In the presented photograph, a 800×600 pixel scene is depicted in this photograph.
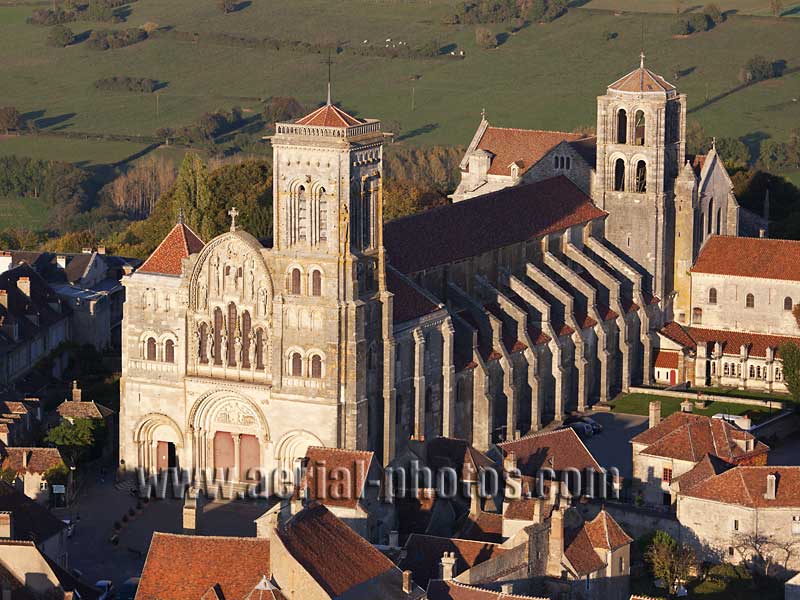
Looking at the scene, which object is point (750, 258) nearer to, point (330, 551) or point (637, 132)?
point (637, 132)

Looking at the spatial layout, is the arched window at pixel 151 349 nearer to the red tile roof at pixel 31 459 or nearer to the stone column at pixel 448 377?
the red tile roof at pixel 31 459

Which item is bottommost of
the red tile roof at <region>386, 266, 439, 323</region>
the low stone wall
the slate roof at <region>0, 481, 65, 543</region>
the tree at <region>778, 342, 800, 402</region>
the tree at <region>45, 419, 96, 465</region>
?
the slate roof at <region>0, 481, 65, 543</region>

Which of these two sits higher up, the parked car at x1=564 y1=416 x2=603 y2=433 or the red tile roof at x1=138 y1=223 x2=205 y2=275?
the red tile roof at x1=138 y1=223 x2=205 y2=275

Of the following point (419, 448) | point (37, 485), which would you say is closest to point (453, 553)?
point (419, 448)

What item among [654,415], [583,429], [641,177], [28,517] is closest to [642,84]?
[641,177]

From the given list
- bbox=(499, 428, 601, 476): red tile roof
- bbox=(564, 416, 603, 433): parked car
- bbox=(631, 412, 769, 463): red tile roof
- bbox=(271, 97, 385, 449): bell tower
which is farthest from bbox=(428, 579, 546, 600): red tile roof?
bbox=(564, 416, 603, 433): parked car

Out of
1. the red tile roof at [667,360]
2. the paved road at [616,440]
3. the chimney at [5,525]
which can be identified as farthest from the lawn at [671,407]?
the chimney at [5,525]

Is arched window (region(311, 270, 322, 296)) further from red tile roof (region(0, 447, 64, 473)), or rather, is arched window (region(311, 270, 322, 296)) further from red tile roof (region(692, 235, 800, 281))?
red tile roof (region(692, 235, 800, 281))
